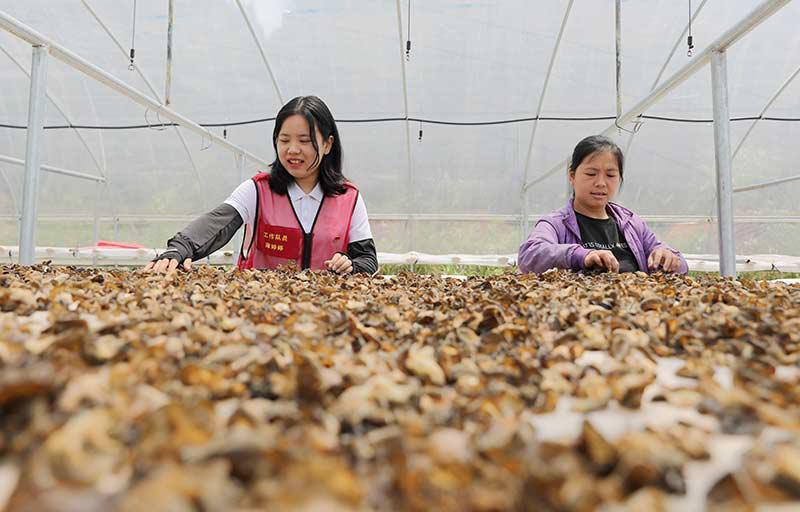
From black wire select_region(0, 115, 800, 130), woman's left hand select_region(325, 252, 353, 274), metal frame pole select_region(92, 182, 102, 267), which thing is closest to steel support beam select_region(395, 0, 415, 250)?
black wire select_region(0, 115, 800, 130)

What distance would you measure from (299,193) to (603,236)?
164 centimetres

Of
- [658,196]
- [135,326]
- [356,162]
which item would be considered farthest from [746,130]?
[135,326]

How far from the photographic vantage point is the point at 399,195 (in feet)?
28.2

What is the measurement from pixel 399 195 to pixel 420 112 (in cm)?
144

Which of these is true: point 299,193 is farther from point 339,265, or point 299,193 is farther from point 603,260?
point 603,260

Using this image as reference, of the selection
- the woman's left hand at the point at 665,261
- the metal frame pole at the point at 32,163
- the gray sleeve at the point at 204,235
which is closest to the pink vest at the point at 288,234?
the gray sleeve at the point at 204,235

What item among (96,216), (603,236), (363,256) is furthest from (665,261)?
(96,216)

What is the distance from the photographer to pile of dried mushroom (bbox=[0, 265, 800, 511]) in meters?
0.39

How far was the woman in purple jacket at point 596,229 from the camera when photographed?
2359mm

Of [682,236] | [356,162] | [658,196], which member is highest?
[356,162]

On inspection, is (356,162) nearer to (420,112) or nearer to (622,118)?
(420,112)

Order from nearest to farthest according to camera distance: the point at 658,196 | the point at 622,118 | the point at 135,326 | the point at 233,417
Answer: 1. the point at 233,417
2. the point at 135,326
3. the point at 622,118
4. the point at 658,196

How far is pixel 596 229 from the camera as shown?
9.08 feet

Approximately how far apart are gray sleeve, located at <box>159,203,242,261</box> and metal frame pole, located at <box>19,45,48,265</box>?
69cm
